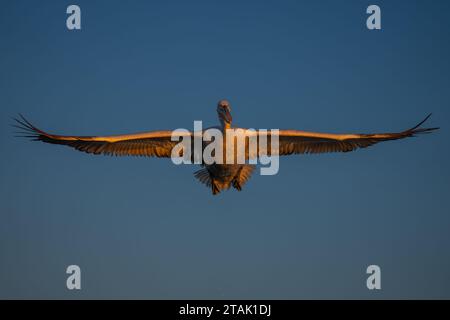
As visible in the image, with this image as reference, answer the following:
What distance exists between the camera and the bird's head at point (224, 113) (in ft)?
58.0

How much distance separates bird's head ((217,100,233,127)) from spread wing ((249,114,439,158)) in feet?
3.27

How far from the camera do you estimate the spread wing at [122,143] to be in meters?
16.8

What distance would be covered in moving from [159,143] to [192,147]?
2.57ft

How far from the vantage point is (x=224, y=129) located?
692 inches

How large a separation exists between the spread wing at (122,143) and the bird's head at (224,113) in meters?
0.85

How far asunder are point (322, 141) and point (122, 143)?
4.65 metres

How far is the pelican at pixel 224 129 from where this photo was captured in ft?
56.5

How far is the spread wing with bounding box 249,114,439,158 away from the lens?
17406 mm

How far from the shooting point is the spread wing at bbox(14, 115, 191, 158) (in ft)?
55.2

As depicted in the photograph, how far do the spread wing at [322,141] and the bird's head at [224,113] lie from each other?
996 millimetres

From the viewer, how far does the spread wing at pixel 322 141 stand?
57.1ft

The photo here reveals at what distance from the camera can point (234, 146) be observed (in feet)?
57.8
